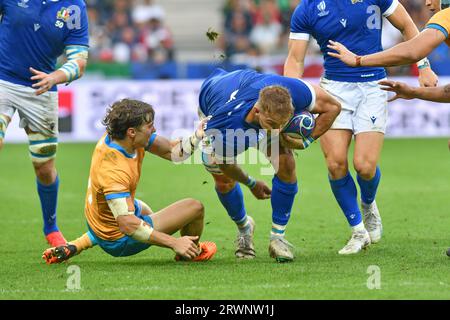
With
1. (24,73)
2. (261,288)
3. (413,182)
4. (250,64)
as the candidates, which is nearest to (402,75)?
(250,64)

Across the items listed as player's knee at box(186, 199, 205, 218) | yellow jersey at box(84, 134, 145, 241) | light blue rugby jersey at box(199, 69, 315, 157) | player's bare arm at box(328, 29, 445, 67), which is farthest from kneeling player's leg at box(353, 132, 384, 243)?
yellow jersey at box(84, 134, 145, 241)

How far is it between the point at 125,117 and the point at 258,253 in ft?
6.06

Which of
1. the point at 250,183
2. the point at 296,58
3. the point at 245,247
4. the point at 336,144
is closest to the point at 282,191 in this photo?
the point at 250,183

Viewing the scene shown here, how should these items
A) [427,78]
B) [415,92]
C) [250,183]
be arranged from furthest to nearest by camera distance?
[427,78] → [250,183] → [415,92]

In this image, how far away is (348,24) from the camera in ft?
26.8

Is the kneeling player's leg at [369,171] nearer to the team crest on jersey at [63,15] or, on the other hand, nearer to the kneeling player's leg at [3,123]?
the team crest on jersey at [63,15]

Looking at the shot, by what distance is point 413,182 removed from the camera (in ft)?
42.2

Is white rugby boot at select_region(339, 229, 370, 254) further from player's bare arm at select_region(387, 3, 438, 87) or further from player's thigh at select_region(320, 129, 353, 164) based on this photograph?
player's bare arm at select_region(387, 3, 438, 87)

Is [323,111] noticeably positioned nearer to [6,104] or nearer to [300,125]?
[300,125]

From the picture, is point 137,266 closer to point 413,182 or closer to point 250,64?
point 413,182

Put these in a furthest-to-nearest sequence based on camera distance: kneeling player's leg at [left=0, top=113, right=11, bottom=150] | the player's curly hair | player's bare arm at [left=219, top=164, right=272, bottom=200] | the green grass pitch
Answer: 1. kneeling player's leg at [left=0, top=113, right=11, bottom=150]
2. player's bare arm at [left=219, top=164, right=272, bottom=200]
3. the player's curly hair
4. the green grass pitch

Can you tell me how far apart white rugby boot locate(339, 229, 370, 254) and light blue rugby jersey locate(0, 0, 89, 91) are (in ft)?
10.2

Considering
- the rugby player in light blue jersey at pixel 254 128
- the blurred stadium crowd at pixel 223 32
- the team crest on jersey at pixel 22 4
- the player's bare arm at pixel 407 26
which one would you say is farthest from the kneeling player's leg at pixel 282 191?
the blurred stadium crowd at pixel 223 32

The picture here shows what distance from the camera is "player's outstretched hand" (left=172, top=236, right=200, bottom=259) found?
267 inches
